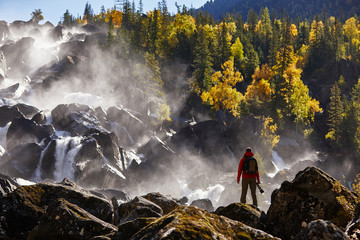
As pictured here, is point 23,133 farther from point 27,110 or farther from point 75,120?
point 27,110

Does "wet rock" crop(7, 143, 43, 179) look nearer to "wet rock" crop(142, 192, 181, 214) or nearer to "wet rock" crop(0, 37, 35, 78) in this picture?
"wet rock" crop(142, 192, 181, 214)

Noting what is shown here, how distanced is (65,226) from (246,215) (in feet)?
17.8

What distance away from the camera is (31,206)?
38.4ft

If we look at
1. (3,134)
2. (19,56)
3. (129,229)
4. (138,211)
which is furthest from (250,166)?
(19,56)

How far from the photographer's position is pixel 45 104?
225 feet

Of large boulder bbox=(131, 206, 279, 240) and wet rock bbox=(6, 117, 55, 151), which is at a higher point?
wet rock bbox=(6, 117, 55, 151)

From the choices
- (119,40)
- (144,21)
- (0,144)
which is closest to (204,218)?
(0,144)

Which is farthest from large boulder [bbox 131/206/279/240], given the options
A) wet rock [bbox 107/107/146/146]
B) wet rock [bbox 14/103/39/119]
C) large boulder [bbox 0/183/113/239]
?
wet rock [bbox 14/103/39/119]

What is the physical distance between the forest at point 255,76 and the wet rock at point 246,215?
59.3 m

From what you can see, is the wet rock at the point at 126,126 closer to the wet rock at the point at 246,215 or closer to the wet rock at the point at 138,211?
the wet rock at the point at 138,211

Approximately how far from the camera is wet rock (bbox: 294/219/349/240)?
700 cm

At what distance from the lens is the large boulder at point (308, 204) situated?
395 inches

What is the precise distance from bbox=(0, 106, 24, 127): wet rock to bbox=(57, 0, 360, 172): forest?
2882 centimetres

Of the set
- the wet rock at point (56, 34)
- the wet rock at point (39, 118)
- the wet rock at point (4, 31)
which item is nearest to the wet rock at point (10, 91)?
the wet rock at point (39, 118)
